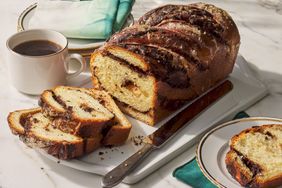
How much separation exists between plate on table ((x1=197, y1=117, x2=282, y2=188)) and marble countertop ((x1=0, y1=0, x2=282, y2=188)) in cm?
9

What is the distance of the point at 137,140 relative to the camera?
2.15 metres

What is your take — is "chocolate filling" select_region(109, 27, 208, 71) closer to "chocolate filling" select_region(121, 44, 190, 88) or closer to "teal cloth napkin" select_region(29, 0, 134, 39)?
"chocolate filling" select_region(121, 44, 190, 88)

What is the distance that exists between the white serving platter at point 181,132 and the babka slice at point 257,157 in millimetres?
183

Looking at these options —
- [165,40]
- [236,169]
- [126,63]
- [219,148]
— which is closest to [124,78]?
[126,63]

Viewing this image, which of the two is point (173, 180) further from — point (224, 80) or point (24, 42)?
point (24, 42)

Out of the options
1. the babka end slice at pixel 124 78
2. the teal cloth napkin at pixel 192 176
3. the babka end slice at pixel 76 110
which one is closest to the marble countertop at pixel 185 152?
the teal cloth napkin at pixel 192 176

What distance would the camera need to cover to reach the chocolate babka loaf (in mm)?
2203

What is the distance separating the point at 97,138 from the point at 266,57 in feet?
3.21

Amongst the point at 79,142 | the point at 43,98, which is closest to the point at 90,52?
the point at 43,98

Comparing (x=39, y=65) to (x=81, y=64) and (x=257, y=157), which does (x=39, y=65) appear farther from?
(x=257, y=157)

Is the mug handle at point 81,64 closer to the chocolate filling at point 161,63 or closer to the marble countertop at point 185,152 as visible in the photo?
the marble countertop at point 185,152

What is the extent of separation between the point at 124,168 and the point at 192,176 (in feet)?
0.70

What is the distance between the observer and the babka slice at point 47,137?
2.00m

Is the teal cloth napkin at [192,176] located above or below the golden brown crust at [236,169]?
below
